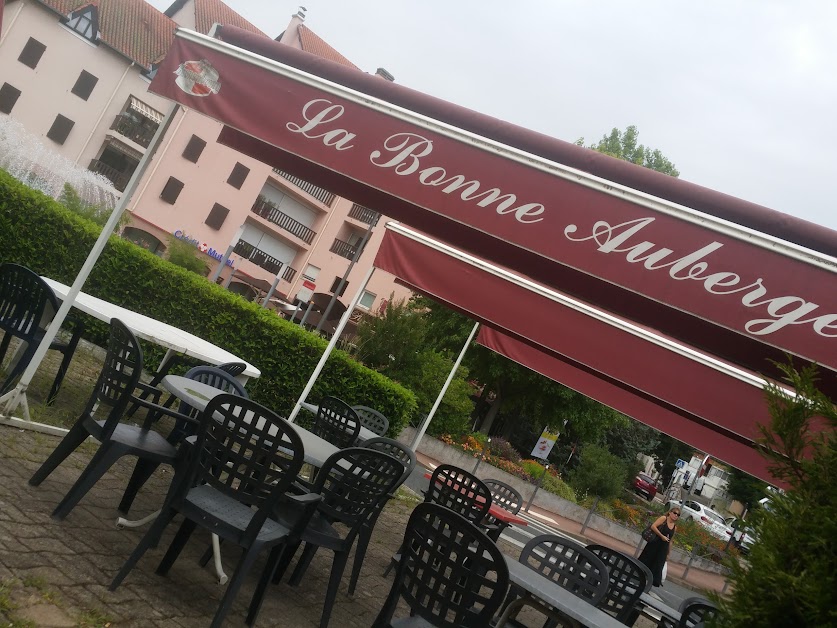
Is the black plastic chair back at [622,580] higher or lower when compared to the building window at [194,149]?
lower

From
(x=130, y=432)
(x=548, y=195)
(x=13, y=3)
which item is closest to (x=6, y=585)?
(x=130, y=432)

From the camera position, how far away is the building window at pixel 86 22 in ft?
129

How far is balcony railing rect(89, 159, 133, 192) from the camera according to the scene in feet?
135

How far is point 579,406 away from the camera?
31719mm

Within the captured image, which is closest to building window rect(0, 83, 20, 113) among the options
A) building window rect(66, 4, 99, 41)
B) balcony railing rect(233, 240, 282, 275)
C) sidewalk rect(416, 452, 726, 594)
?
building window rect(66, 4, 99, 41)

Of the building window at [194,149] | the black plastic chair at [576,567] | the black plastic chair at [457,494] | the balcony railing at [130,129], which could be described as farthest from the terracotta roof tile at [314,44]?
the black plastic chair at [576,567]

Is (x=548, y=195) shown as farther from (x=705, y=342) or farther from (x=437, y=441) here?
(x=437, y=441)

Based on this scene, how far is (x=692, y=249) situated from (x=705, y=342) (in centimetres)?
172

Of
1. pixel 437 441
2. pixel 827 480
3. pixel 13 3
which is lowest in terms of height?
pixel 437 441

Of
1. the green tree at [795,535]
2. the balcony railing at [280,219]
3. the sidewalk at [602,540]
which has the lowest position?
the sidewalk at [602,540]

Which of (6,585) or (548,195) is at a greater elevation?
(548,195)

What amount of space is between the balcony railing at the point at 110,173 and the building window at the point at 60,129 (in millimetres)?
2002

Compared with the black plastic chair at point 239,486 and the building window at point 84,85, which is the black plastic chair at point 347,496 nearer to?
the black plastic chair at point 239,486

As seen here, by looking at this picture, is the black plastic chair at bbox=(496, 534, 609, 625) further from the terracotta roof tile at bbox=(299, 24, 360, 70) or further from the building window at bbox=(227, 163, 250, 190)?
the terracotta roof tile at bbox=(299, 24, 360, 70)
